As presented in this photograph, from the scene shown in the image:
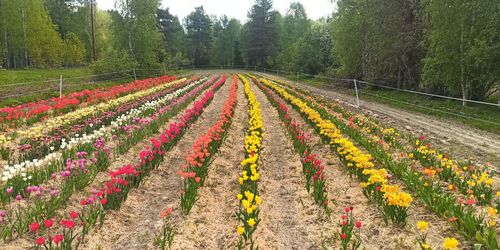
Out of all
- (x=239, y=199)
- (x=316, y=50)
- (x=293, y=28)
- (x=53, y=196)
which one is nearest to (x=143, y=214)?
(x=53, y=196)

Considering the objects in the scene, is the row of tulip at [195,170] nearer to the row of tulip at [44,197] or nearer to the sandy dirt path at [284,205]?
the sandy dirt path at [284,205]

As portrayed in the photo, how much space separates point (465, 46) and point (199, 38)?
74.3 metres

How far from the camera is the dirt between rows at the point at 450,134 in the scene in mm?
9742

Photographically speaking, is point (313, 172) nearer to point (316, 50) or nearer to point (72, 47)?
point (316, 50)

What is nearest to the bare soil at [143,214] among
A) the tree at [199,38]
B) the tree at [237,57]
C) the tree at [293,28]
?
the tree at [293,28]

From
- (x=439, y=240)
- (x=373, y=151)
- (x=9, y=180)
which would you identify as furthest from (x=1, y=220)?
(x=373, y=151)

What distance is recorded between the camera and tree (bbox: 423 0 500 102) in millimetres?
15766

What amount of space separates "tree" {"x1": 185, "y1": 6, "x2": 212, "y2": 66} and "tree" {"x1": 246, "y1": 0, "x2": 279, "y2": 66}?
15053mm

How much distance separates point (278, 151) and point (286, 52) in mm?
51644

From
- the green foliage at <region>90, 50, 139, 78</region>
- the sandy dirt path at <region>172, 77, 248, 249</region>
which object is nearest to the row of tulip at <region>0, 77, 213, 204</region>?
the sandy dirt path at <region>172, 77, 248, 249</region>

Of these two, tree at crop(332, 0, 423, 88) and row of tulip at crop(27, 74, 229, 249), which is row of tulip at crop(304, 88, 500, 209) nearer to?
row of tulip at crop(27, 74, 229, 249)

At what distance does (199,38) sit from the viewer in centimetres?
8581

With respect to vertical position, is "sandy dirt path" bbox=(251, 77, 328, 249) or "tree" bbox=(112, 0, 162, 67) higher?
"tree" bbox=(112, 0, 162, 67)

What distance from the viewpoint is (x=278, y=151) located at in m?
10.2
